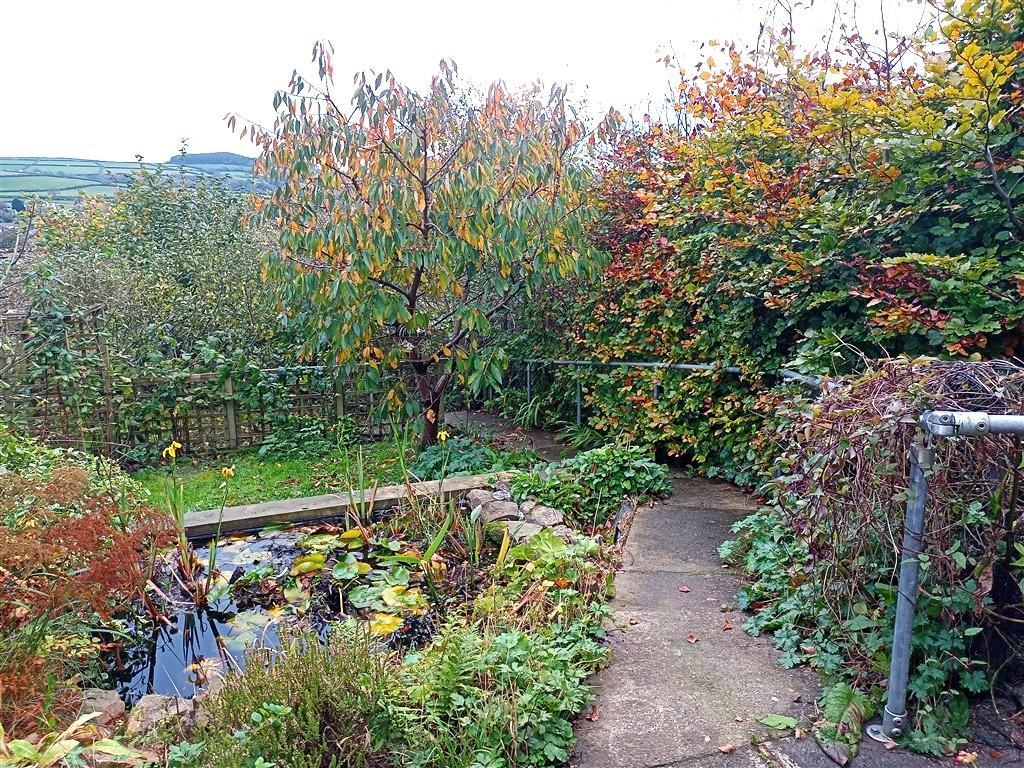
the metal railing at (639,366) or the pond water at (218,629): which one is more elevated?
the metal railing at (639,366)

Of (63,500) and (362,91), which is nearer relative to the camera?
(63,500)

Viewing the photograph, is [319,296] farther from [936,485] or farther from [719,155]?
[936,485]

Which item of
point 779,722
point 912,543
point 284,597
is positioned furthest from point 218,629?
point 912,543

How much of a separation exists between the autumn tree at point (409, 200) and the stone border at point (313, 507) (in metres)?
1.14

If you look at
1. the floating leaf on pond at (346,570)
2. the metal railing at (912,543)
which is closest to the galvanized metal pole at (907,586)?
the metal railing at (912,543)

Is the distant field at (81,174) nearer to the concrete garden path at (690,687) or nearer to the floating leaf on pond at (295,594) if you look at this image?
the floating leaf on pond at (295,594)

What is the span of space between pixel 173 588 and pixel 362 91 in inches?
137

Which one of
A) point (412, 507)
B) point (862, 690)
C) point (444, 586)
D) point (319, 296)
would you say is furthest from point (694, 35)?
point (862, 690)

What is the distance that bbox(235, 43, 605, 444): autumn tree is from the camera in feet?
16.1

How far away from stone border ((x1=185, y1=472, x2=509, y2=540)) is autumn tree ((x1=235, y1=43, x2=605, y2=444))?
3.75 ft

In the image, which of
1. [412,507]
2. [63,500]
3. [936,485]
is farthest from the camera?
[412,507]

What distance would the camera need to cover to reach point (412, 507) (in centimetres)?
452

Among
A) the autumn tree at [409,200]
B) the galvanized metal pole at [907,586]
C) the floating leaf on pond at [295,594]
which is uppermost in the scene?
the autumn tree at [409,200]

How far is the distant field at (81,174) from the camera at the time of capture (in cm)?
1102
